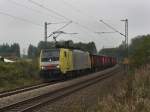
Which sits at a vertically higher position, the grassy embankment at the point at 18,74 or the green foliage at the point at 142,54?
the green foliage at the point at 142,54

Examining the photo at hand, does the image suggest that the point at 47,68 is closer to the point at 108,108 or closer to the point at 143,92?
the point at 143,92

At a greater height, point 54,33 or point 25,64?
point 54,33

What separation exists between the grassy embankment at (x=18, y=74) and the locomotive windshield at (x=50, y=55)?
225cm

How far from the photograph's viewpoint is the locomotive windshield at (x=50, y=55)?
34.5 m

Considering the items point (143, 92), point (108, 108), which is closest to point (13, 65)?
point (143, 92)

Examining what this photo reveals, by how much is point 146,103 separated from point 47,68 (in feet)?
73.2

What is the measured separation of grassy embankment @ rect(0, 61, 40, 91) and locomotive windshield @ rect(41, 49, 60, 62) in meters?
2.25

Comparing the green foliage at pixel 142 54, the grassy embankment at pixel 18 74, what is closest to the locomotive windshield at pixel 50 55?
the grassy embankment at pixel 18 74

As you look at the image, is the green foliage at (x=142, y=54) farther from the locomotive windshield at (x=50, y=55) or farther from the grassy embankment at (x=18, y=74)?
the locomotive windshield at (x=50, y=55)

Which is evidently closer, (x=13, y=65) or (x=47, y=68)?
(x=47, y=68)

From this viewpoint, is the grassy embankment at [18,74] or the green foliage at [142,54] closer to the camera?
the grassy embankment at [18,74]

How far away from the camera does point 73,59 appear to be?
130ft

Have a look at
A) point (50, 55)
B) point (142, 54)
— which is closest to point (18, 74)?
point (50, 55)

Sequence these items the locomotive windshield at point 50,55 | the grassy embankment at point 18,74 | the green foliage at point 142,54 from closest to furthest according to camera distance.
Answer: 1. the grassy embankment at point 18,74
2. the locomotive windshield at point 50,55
3. the green foliage at point 142,54
